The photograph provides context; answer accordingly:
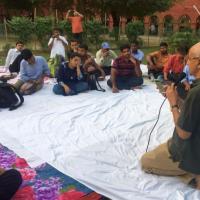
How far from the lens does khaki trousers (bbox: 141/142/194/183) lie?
3400 mm

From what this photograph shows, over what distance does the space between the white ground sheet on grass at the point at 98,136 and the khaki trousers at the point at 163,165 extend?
0.07m

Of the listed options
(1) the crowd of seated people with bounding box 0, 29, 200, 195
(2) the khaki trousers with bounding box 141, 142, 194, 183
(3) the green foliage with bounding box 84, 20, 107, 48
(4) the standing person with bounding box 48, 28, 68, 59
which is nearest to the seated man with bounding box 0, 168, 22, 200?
(1) the crowd of seated people with bounding box 0, 29, 200, 195

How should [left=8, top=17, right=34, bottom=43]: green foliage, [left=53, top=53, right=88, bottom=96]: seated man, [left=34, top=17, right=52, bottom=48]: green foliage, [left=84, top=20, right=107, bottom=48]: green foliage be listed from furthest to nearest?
[left=84, top=20, right=107, bottom=48]: green foliage → [left=34, top=17, right=52, bottom=48]: green foliage → [left=8, top=17, right=34, bottom=43]: green foliage → [left=53, top=53, right=88, bottom=96]: seated man

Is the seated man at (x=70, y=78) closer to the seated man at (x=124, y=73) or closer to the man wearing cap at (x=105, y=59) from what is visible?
the seated man at (x=124, y=73)

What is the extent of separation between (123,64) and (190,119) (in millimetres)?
4265

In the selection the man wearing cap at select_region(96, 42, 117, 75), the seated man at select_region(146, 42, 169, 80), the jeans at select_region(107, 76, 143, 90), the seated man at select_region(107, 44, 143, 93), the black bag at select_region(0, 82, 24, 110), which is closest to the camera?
the black bag at select_region(0, 82, 24, 110)

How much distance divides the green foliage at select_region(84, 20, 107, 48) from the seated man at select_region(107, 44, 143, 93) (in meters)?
9.67

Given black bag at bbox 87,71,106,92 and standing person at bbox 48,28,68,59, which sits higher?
standing person at bbox 48,28,68,59

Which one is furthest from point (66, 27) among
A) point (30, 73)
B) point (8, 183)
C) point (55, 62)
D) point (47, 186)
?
point (8, 183)

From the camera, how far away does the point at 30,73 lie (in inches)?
272

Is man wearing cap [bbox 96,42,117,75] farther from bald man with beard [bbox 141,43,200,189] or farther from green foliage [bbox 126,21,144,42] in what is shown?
green foliage [bbox 126,21,144,42]

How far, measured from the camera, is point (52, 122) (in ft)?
Answer: 16.9

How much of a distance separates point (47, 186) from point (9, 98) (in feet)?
8.77

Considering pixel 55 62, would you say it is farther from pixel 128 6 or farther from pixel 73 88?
pixel 128 6
